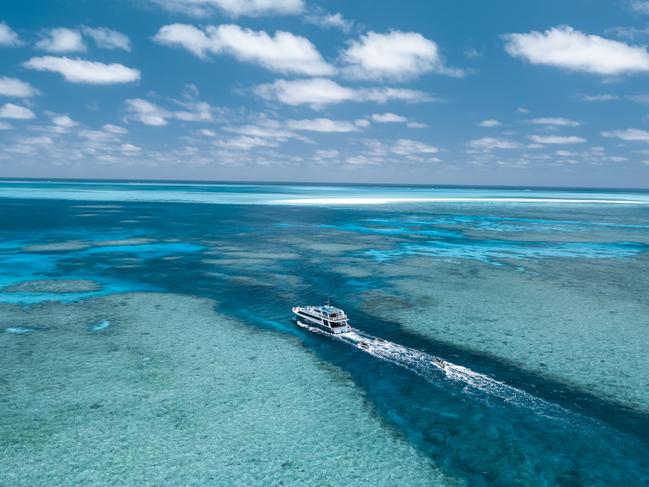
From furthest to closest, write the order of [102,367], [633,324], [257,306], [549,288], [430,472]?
[549,288], [257,306], [633,324], [102,367], [430,472]

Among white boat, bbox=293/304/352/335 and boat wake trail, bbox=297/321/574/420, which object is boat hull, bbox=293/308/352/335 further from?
boat wake trail, bbox=297/321/574/420

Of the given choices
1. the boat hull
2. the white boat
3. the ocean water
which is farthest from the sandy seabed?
the white boat

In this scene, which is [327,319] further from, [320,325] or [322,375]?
[322,375]

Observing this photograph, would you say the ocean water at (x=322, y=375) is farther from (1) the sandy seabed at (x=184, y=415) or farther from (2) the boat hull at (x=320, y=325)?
(2) the boat hull at (x=320, y=325)

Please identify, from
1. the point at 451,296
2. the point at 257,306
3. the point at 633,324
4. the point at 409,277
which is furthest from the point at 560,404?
the point at 409,277

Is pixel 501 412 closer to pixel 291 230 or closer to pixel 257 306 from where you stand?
pixel 257 306

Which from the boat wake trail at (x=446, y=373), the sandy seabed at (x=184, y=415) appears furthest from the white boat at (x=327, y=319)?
the sandy seabed at (x=184, y=415)

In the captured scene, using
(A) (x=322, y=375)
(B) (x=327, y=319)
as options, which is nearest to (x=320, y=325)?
(B) (x=327, y=319)
